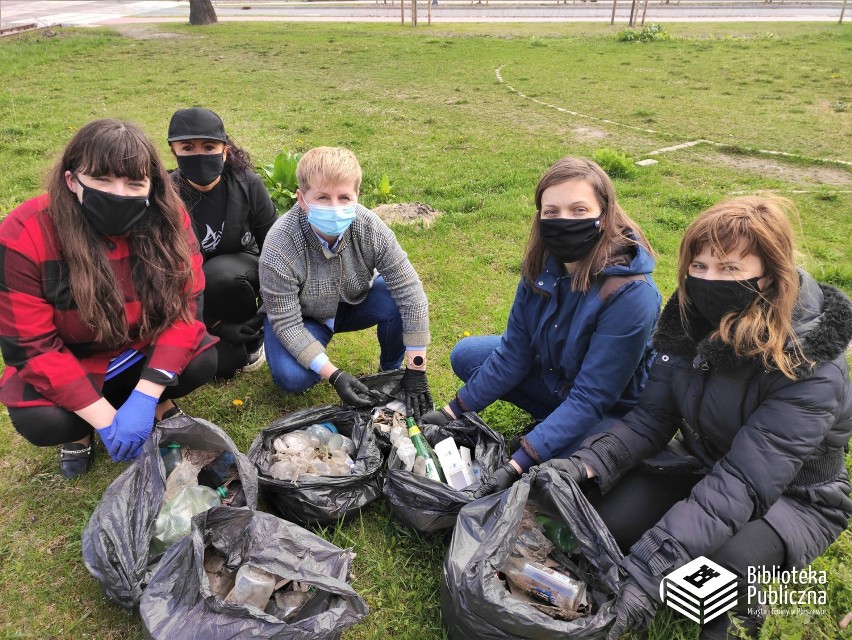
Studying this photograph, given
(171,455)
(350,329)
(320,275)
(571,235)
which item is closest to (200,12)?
(350,329)

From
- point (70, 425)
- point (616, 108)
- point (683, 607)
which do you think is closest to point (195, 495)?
point (70, 425)

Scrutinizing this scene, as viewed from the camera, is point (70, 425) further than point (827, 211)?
No

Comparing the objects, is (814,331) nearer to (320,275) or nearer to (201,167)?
(320,275)

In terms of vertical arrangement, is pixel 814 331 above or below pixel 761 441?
above

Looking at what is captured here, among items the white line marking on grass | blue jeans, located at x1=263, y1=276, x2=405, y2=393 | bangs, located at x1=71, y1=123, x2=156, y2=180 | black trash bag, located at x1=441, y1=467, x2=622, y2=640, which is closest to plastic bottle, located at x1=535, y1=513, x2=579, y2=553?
black trash bag, located at x1=441, y1=467, x2=622, y2=640

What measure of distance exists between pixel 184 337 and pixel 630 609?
2.12 m

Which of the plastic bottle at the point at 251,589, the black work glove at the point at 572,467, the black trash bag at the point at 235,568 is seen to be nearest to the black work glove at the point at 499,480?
the black work glove at the point at 572,467

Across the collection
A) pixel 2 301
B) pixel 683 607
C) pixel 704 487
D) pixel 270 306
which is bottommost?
pixel 683 607

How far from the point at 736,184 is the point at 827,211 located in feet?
3.06

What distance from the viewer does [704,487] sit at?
2012 mm

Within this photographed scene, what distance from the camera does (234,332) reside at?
337 centimetres

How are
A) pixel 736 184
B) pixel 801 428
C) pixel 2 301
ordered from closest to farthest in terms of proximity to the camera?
pixel 801 428
pixel 2 301
pixel 736 184

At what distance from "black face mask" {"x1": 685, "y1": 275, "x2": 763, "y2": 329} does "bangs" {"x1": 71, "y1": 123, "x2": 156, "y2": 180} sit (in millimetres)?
2119

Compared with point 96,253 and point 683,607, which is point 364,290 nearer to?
point 96,253
